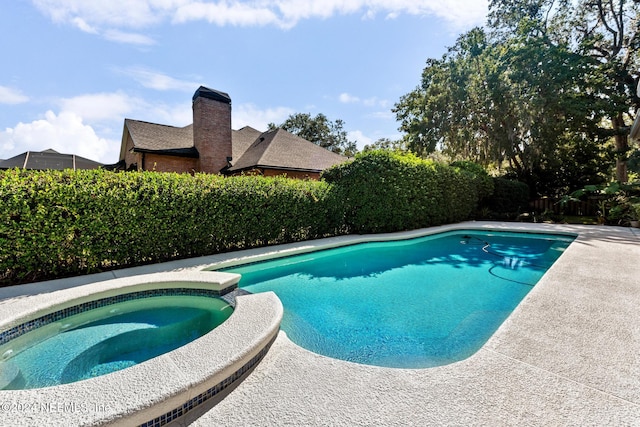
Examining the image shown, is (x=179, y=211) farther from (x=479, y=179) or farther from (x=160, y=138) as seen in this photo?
(x=479, y=179)

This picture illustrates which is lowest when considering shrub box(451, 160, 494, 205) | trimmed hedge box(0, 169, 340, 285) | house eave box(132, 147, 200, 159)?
trimmed hedge box(0, 169, 340, 285)

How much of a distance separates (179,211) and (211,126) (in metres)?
9.52

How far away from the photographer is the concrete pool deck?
1.89 m

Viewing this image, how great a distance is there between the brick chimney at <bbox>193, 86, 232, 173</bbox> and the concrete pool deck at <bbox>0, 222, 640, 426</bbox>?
13829mm

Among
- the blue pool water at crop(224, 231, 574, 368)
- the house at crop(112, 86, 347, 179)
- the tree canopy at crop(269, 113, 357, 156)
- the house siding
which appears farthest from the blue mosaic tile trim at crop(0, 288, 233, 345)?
the tree canopy at crop(269, 113, 357, 156)

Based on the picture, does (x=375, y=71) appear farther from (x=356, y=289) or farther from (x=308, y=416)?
(x=308, y=416)

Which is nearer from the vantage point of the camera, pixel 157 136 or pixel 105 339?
pixel 105 339

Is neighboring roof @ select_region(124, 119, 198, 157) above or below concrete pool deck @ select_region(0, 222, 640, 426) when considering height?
above

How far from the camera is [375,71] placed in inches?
636

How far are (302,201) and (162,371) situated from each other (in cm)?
751

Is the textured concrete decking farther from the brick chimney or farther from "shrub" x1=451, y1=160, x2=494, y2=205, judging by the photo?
the brick chimney

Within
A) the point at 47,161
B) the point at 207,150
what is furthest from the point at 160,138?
the point at 47,161

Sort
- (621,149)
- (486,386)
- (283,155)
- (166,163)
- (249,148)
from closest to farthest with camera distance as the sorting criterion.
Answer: (486,386), (166,163), (283,155), (621,149), (249,148)

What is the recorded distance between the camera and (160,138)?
1546 centimetres
